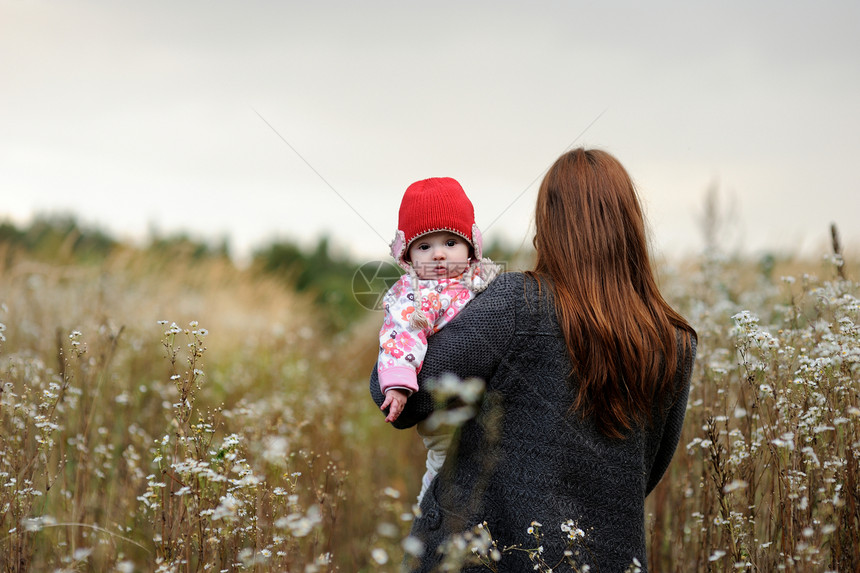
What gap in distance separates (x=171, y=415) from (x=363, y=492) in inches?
94.0

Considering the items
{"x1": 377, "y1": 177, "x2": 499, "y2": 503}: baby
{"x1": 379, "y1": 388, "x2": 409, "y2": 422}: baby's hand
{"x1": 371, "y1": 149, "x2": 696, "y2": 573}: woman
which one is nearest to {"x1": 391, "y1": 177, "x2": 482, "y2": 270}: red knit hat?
{"x1": 377, "y1": 177, "x2": 499, "y2": 503}: baby

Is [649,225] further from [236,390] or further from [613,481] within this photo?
[236,390]

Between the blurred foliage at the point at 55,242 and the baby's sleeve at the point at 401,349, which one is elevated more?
the blurred foliage at the point at 55,242

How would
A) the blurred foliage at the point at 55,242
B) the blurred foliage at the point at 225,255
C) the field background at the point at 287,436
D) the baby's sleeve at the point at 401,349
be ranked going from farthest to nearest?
the blurred foliage at the point at 225,255, the blurred foliage at the point at 55,242, the field background at the point at 287,436, the baby's sleeve at the point at 401,349

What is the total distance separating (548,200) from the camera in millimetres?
2254

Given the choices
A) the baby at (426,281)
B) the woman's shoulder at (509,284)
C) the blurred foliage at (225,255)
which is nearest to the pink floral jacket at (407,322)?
the baby at (426,281)

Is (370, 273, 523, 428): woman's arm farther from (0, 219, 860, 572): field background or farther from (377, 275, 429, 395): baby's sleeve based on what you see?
(0, 219, 860, 572): field background

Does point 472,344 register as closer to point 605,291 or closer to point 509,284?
point 509,284

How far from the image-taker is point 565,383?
2.09 m

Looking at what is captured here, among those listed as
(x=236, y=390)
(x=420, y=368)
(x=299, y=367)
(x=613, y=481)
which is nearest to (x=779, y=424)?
(x=613, y=481)

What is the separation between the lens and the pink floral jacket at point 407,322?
2029 mm

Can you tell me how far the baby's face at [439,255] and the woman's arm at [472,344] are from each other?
0.28 m

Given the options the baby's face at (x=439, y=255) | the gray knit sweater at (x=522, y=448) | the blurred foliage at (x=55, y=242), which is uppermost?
the blurred foliage at (x=55, y=242)

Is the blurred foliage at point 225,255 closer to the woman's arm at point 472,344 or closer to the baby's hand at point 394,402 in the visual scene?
the woman's arm at point 472,344
